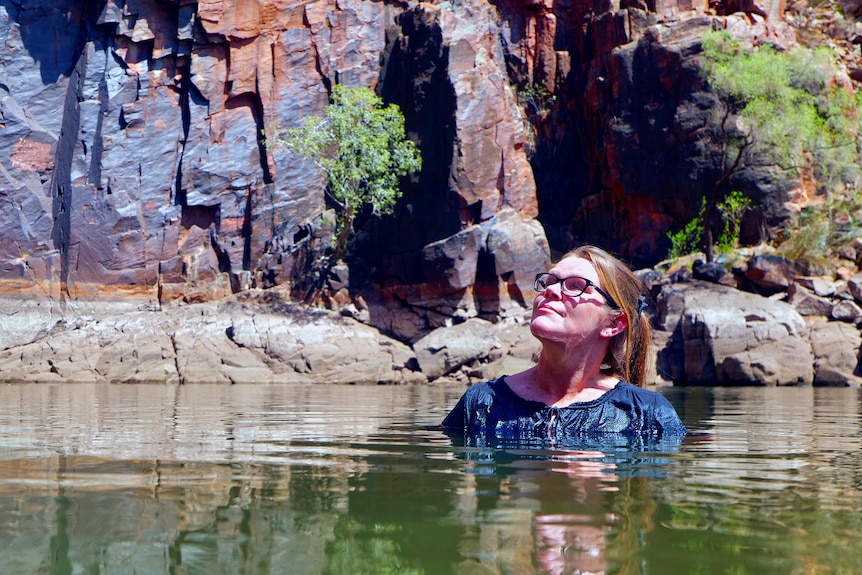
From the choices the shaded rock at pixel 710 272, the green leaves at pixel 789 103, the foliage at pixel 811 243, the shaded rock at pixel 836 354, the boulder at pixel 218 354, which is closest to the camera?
the shaded rock at pixel 836 354

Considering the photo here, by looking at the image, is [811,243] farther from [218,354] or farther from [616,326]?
[616,326]

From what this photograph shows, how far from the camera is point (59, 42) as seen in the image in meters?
27.4

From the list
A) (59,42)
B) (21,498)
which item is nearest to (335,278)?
(59,42)

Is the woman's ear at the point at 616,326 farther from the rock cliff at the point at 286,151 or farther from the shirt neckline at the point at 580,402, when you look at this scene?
the rock cliff at the point at 286,151

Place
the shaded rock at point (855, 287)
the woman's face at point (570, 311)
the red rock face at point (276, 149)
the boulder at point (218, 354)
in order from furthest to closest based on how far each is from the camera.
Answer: the red rock face at point (276, 149), the boulder at point (218, 354), the shaded rock at point (855, 287), the woman's face at point (570, 311)

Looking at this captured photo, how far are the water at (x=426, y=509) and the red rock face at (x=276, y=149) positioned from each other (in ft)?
69.0

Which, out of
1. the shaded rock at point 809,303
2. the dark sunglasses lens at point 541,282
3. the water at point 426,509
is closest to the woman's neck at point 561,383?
the dark sunglasses lens at point 541,282

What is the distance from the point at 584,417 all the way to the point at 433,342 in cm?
1850

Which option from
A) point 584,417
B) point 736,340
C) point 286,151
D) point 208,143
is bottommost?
point 584,417

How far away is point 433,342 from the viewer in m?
22.5

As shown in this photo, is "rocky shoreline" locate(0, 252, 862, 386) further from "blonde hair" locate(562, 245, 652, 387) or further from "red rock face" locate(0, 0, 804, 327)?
"blonde hair" locate(562, 245, 652, 387)

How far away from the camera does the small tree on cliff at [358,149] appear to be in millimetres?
26500

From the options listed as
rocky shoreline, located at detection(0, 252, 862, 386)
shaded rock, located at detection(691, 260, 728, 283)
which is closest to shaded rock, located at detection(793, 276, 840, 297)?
rocky shoreline, located at detection(0, 252, 862, 386)

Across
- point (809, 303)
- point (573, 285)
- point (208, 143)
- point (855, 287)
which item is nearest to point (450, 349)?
point (809, 303)
